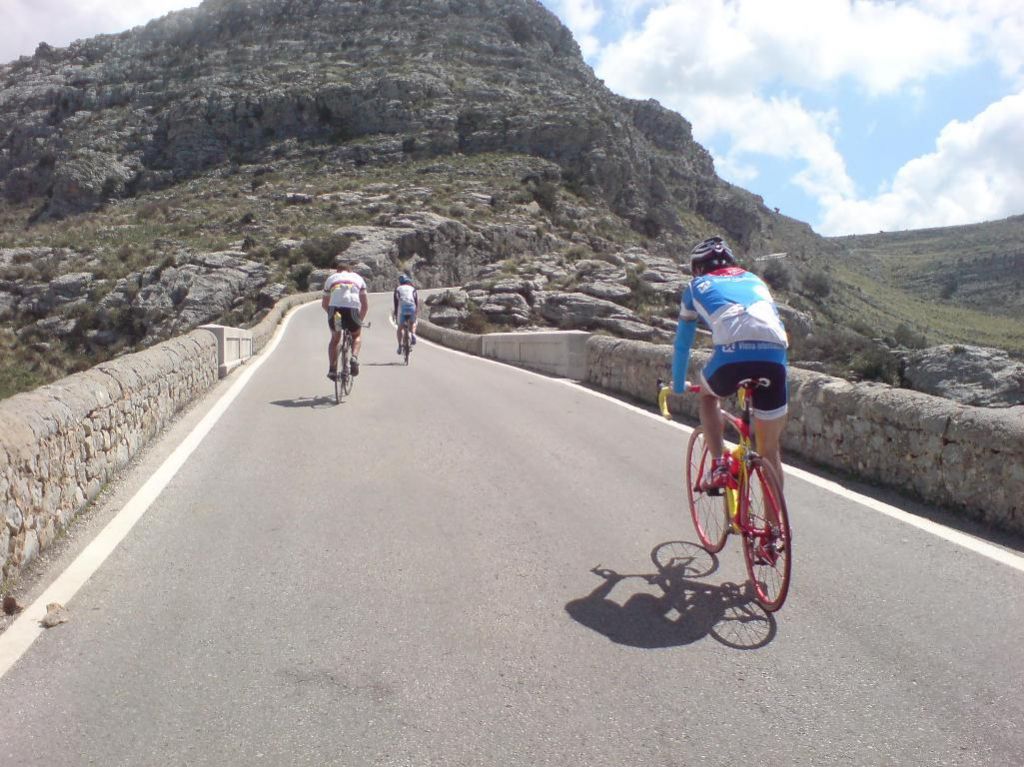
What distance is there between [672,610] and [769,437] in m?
1.04

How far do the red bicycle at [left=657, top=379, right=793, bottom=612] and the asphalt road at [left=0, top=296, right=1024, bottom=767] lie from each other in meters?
0.20

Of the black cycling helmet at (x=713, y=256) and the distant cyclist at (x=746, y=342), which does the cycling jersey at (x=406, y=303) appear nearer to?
the black cycling helmet at (x=713, y=256)

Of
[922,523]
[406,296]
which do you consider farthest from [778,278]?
[922,523]

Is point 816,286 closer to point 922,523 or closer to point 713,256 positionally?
point 922,523

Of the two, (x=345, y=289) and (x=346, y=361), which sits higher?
(x=345, y=289)

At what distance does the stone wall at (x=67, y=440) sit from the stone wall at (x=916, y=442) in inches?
241

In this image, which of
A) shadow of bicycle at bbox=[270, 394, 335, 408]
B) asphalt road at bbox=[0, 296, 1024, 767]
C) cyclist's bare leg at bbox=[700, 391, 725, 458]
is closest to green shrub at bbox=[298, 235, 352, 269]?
shadow of bicycle at bbox=[270, 394, 335, 408]

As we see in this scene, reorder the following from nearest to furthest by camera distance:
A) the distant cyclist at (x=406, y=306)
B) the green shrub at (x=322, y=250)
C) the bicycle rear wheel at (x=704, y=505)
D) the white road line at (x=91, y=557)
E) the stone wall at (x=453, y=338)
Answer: the white road line at (x=91, y=557), the bicycle rear wheel at (x=704, y=505), the distant cyclist at (x=406, y=306), the stone wall at (x=453, y=338), the green shrub at (x=322, y=250)

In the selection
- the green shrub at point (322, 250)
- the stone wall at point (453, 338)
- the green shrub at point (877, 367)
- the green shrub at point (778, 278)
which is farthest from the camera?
the green shrub at point (778, 278)

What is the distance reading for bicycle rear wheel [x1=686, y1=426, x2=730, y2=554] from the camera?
5.50 m

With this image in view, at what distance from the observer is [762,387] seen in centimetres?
467

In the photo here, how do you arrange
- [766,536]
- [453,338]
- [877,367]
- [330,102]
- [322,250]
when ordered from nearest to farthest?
[766,536]
[877,367]
[453,338]
[322,250]
[330,102]

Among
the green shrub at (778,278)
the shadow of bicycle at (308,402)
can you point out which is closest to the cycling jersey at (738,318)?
the shadow of bicycle at (308,402)

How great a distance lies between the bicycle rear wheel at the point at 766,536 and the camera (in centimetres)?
438
